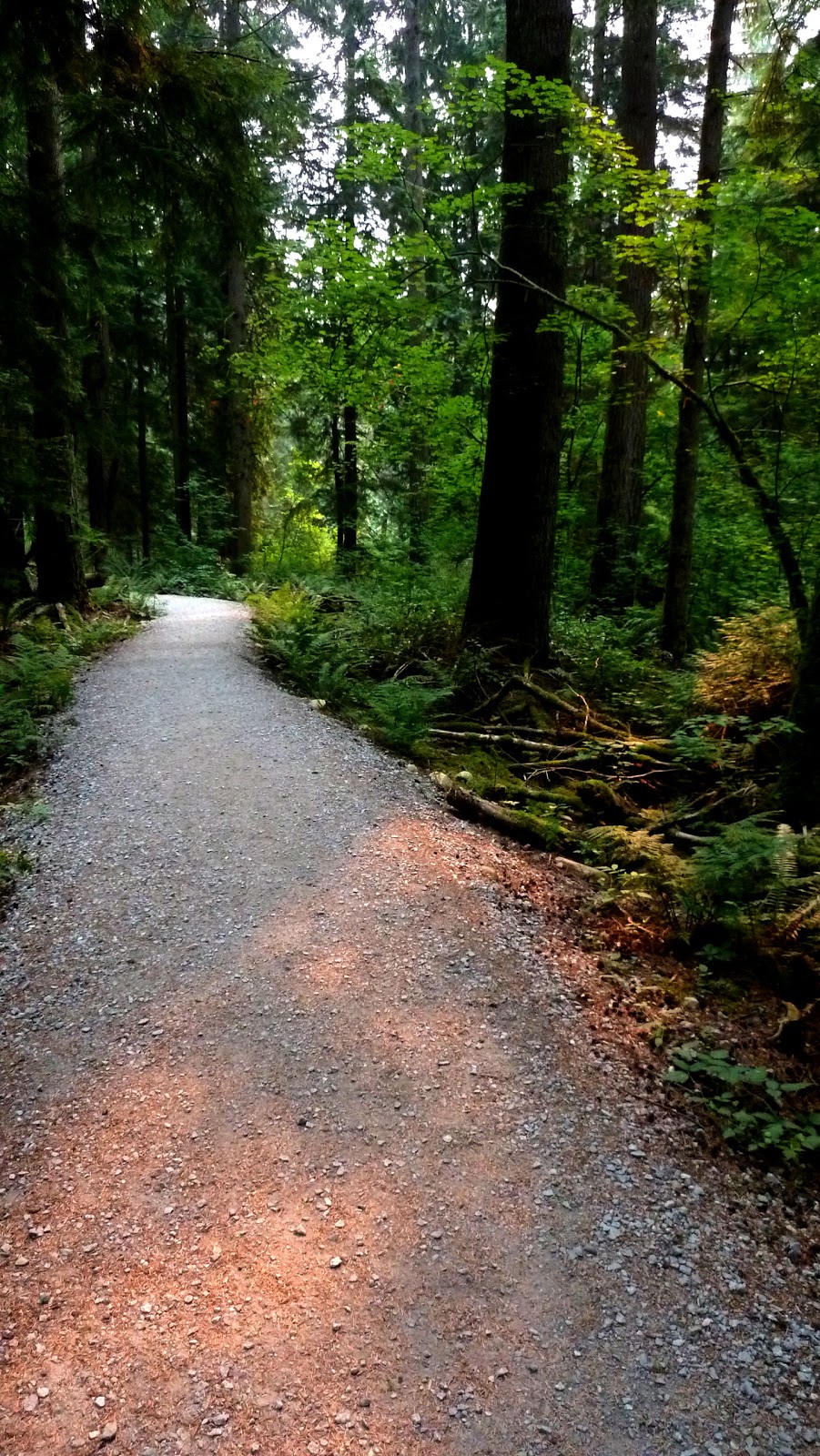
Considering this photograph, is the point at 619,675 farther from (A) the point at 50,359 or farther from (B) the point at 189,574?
(B) the point at 189,574

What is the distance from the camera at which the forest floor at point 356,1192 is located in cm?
204

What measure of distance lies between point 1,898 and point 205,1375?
2956 mm

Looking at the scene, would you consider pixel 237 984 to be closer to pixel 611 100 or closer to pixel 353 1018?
pixel 353 1018

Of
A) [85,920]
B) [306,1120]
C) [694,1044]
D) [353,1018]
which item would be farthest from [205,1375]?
[85,920]

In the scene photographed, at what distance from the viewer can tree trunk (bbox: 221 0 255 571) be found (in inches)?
742

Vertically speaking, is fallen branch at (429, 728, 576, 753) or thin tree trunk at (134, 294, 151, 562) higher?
thin tree trunk at (134, 294, 151, 562)

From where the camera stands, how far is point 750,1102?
9.84 ft

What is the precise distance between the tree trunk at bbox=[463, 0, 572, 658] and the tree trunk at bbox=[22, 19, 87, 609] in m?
3.93

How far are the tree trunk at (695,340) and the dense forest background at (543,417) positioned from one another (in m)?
0.04

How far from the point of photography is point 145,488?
2097cm

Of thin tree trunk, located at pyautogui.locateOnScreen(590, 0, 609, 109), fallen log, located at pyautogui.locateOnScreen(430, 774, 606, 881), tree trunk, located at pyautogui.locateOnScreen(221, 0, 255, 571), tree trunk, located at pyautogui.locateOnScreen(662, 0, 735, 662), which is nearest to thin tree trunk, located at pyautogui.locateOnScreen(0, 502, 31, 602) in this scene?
fallen log, located at pyautogui.locateOnScreen(430, 774, 606, 881)

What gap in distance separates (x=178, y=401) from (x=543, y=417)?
15.8 metres

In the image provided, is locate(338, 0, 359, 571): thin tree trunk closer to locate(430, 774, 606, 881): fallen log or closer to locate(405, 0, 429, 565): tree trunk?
locate(405, 0, 429, 565): tree trunk

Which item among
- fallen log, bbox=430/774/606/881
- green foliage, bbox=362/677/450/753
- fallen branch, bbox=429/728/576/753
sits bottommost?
fallen log, bbox=430/774/606/881
